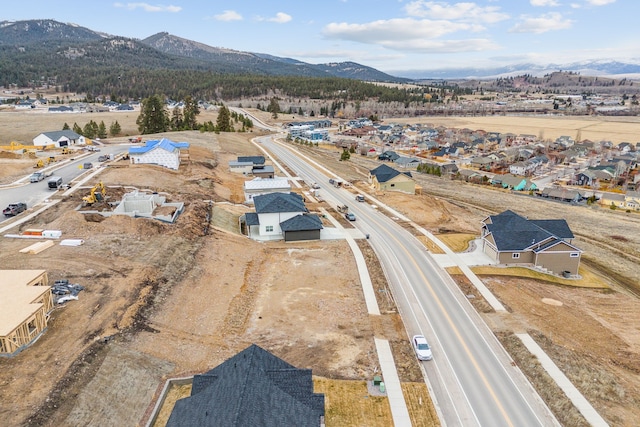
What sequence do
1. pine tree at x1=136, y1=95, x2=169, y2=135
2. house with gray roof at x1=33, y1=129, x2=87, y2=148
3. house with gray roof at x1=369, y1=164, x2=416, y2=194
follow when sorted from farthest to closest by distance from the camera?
pine tree at x1=136, y1=95, x2=169, y2=135 → house with gray roof at x1=33, y1=129, x2=87, y2=148 → house with gray roof at x1=369, y1=164, x2=416, y2=194

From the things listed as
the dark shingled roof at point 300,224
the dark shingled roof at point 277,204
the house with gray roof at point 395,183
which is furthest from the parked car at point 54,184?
the house with gray roof at point 395,183

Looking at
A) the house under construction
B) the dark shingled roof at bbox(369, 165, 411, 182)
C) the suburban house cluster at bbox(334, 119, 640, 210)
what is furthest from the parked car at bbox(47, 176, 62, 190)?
the suburban house cluster at bbox(334, 119, 640, 210)

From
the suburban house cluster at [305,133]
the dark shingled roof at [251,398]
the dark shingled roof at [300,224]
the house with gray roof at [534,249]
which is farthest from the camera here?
the suburban house cluster at [305,133]

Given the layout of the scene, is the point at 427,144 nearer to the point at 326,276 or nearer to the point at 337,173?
the point at 337,173

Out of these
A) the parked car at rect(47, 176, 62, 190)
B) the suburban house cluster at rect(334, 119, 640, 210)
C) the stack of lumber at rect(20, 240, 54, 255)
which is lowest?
the suburban house cluster at rect(334, 119, 640, 210)

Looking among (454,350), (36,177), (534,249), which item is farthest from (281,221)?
(36,177)

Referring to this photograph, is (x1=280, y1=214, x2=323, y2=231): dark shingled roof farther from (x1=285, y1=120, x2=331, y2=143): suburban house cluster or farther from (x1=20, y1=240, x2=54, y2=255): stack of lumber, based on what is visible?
(x1=285, y1=120, x2=331, y2=143): suburban house cluster

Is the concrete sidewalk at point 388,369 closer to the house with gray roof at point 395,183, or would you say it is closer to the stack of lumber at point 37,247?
the stack of lumber at point 37,247
